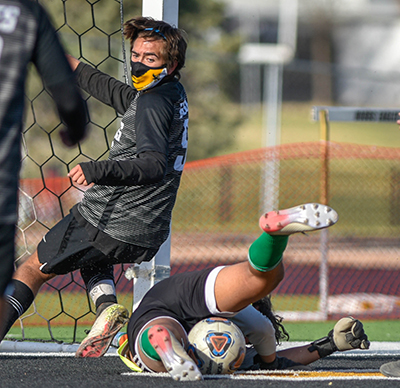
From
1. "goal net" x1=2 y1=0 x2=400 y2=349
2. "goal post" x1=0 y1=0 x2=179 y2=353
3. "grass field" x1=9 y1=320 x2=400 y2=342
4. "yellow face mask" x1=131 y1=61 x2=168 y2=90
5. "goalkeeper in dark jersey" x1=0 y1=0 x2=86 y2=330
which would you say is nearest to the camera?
"goalkeeper in dark jersey" x1=0 y1=0 x2=86 y2=330

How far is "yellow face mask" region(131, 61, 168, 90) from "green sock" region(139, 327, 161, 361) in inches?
47.3

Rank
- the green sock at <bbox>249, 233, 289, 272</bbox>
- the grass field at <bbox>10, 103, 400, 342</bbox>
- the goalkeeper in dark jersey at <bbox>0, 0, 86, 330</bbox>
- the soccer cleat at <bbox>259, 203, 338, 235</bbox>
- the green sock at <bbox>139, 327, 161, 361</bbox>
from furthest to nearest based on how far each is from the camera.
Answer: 1. the grass field at <bbox>10, 103, 400, 342</bbox>
2. the green sock at <bbox>139, 327, 161, 361</bbox>
3. the green sock at <bbox>249, 233, 289, 272</bbox>
4. the soccer cleat at <bbox>259, 203, 338, 235</bbox>
5. the goalkeeper in dark jersey at <bbox>0, 0, 86, 330</bbox>

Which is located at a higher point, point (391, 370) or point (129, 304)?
point (391, 370)

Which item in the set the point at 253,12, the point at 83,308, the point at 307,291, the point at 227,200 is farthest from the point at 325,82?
the point at 83,308

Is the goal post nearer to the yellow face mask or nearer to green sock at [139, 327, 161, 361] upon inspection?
the yellow face mask

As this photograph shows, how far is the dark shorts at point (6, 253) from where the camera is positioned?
2.11 metres

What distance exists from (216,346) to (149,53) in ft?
4.78

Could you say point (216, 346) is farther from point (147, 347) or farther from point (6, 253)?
point (6, 253)

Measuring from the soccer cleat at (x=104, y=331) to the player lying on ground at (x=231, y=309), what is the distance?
101 millimetres

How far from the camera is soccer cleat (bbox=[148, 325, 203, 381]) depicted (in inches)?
101

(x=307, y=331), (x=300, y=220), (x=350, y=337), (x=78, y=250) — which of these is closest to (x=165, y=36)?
(x=78, y=250)

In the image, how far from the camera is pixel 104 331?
9.96 ft

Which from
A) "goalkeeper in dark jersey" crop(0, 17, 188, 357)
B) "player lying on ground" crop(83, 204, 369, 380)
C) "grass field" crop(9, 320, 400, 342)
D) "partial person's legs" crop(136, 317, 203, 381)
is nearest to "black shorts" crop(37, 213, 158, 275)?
"goalkeeper in dark jersey" crop(0, 17, 188, 357)

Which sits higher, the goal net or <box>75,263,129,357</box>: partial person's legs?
<box>75,263,129,357</box>: partial person's legs
